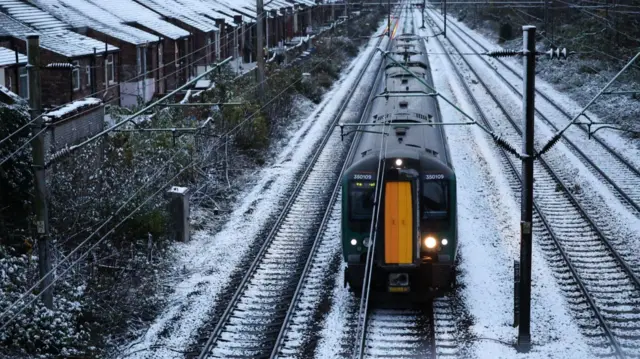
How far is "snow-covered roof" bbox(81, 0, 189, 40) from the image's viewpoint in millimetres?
35844

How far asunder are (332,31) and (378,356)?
200 ft

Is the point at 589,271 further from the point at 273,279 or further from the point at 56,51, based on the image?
the point at 56,51

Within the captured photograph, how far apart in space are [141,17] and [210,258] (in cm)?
2287

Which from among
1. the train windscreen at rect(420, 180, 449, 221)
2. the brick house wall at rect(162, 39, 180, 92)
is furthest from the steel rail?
the brick house wall at rect(162, 39, 180, 92)

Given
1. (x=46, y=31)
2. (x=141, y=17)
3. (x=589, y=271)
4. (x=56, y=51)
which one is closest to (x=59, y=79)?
(x=56, y=51)

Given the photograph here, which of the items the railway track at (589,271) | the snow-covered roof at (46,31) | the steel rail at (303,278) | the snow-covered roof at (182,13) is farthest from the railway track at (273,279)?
the snow-covered roof at (182,13)

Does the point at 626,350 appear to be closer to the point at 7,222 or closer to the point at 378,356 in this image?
the point at 378,356

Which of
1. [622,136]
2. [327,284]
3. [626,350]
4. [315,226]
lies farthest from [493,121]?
[626,350]

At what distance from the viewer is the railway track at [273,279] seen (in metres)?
12.9

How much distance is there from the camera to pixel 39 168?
12.1 meters

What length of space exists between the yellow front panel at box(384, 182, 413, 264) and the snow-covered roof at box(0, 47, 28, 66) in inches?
474

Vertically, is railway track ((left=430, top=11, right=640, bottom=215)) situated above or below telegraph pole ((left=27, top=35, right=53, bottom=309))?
below

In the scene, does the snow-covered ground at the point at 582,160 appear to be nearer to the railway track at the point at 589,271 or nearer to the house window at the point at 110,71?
the railway track at the point at 589,271

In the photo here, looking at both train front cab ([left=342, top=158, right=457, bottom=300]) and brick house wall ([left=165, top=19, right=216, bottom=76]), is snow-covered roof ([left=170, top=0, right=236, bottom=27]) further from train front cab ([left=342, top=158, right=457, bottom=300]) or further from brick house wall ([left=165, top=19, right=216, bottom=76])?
train front cab ([left=342, top=158, right=457, bottom=300])
